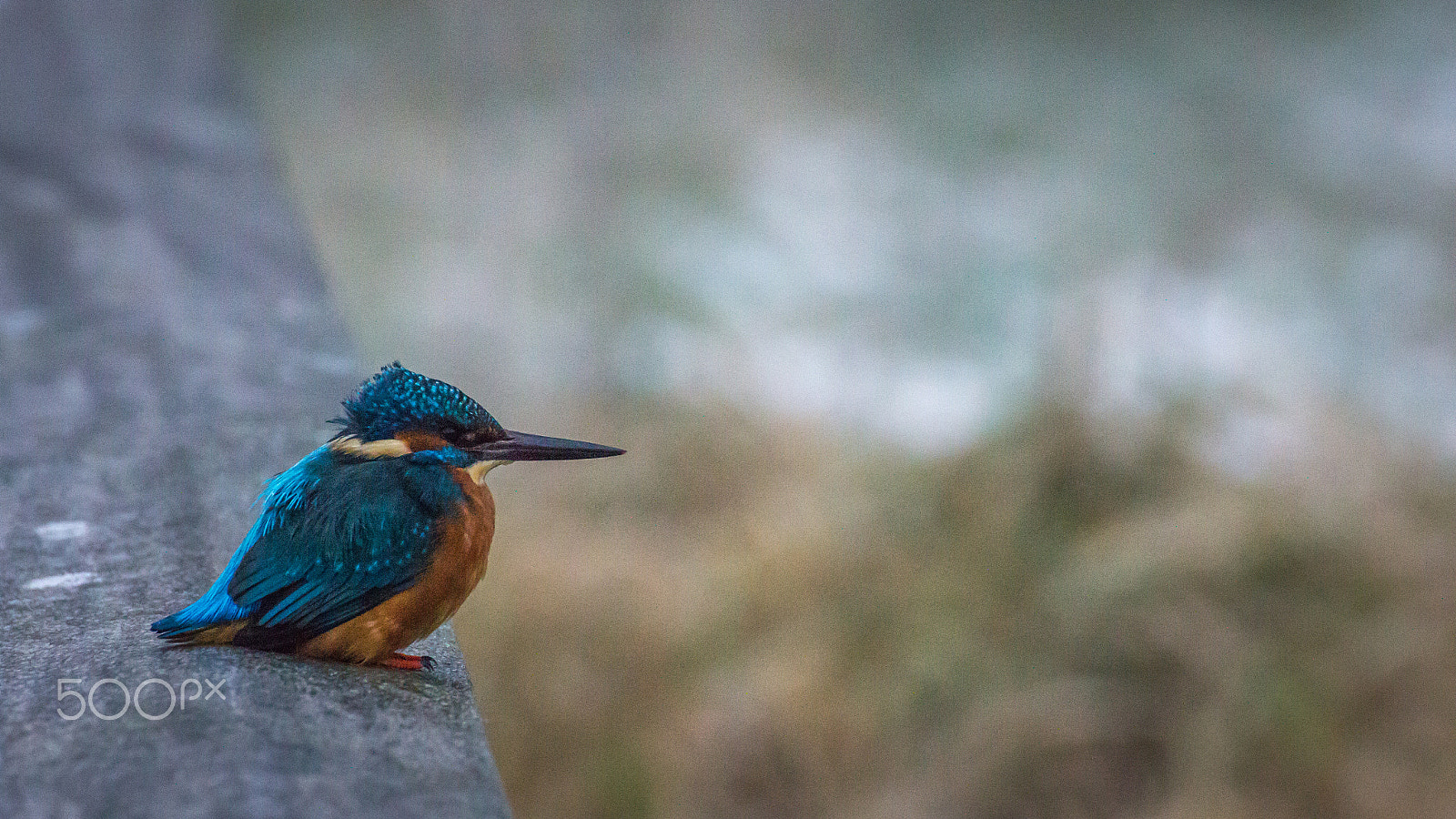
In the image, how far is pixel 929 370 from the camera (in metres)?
4.57

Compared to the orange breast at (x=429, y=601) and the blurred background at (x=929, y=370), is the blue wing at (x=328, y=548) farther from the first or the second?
the blurred background at (x=929, y=370)

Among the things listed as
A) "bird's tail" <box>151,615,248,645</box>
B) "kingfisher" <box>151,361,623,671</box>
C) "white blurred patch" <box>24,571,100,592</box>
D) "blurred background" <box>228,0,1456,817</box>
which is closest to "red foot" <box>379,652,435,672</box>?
"kingfisher" <box>151,361,623,671</box>

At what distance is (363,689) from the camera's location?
104cm

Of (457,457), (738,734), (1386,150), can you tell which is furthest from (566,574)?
(1386,150)

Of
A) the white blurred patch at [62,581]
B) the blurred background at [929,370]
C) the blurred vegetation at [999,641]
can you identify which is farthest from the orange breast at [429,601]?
the blurred background at [929,370]

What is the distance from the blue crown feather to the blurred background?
1.81m

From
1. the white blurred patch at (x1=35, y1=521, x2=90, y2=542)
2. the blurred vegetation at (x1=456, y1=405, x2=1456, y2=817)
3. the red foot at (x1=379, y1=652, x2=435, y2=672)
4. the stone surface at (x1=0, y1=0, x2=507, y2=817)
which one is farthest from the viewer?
the blurred vegetation at (x1=456, y1=405, x2=1456, y2=817)

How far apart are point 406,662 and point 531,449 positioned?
23 centimetres

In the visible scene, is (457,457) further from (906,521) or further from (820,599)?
(906,521)

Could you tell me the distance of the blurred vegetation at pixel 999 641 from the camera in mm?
2930

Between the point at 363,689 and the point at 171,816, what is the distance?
0.86 ft

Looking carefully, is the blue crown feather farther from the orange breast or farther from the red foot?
the red foot

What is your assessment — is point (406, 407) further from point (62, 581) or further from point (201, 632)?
point (62, 581)

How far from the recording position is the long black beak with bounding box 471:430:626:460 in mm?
1125
